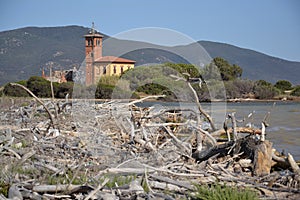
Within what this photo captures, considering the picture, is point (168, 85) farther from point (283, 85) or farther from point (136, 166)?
point (283, 85)

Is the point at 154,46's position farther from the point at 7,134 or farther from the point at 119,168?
the point at 119,168

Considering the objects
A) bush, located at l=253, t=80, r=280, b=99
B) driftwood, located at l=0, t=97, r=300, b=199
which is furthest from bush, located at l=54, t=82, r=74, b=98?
driftwood, located at l=0, t=97, r=300, b=199

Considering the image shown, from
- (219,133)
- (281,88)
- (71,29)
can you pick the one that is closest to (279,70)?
(281,88)

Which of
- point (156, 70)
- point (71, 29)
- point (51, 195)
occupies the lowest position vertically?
point (51, 195)

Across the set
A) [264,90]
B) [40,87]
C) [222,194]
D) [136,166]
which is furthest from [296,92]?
Result: [222,194]

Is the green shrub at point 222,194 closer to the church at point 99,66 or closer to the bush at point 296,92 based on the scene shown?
the church at point 99,66

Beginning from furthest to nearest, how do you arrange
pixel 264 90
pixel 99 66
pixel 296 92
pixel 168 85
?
pixel 296 92, pixel 264 90, pixel 99 66, pixel 168 85

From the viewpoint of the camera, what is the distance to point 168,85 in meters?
12.8

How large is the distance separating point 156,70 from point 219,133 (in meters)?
Answer: 5.95

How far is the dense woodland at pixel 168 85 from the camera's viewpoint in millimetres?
11984

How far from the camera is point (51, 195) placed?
403 cm

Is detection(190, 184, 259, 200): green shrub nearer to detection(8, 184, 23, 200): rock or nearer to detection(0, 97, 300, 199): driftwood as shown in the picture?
detection(0, 97, 300, 199): driftwood

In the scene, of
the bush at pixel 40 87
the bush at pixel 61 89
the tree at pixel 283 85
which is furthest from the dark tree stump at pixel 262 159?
the tree at pixel 283 85

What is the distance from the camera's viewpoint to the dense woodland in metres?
12.0
